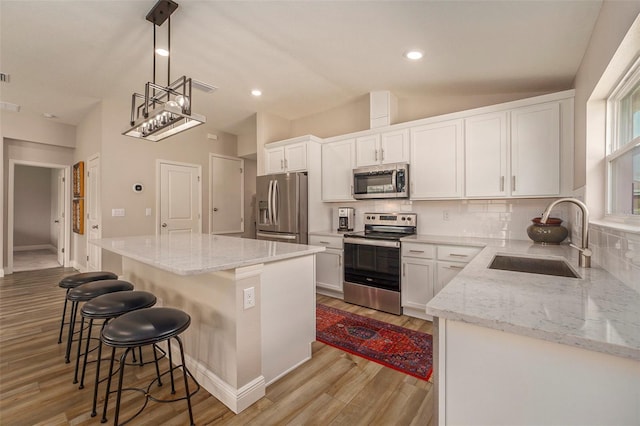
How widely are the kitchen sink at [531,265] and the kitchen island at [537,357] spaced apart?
604 mm

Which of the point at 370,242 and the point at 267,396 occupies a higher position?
the point at 370,242

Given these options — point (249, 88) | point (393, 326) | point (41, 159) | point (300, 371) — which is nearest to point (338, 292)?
point (393, 326)

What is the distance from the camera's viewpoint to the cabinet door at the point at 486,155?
2.84 meters

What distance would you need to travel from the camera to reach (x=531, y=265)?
75.9 inches

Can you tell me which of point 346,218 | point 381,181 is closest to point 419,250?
point 381,181

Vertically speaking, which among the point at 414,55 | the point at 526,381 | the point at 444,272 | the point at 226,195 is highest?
the point at 414,55

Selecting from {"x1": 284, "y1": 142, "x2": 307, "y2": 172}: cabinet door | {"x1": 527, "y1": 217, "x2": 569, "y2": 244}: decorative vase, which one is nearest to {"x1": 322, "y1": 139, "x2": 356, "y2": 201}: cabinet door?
{"x1": 284, "y1": 142, "x2": 307, "y2": 172}: cabinet door

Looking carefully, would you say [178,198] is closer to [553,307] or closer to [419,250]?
[419,250]

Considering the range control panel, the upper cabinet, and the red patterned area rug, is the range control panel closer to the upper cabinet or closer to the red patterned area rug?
the upper cabinet

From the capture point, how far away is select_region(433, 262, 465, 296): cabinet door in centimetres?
281

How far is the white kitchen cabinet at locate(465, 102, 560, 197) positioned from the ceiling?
438 millimetres

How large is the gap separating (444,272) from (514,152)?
4.57ft

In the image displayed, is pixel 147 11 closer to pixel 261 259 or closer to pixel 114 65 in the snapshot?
pixel 114 65

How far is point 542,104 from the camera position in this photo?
2.65m
